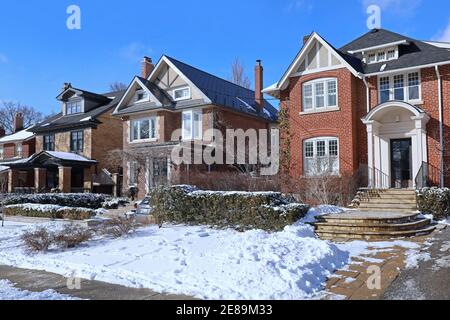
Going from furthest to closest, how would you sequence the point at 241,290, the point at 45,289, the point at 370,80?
the point at 370,80 → the point at 45,289 → the point at 241,290

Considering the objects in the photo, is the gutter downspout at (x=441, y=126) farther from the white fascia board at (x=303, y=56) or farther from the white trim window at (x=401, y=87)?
the white fascia board at (x=303, y=56)

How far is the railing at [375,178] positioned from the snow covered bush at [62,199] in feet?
48.5

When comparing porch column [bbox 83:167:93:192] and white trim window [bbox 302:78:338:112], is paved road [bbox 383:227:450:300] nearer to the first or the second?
white trim window [bbox 302:78:338:112]

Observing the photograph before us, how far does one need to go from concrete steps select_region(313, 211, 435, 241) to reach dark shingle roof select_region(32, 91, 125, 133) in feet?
83.5

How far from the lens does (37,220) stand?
16.7 metres

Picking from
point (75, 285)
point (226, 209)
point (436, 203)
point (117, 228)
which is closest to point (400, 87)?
point (436, 203)

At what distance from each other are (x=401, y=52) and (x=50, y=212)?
18.1 metres

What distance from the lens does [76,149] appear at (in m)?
33.7

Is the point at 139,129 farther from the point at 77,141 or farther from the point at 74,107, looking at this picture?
the point at 74,107

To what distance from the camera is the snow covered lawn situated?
607cm

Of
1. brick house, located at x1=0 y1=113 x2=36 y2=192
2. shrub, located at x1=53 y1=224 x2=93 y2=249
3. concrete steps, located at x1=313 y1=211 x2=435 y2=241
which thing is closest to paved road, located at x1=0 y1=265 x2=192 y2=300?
shrub, located at x1=53 y1=224 x2=93 y2=249
